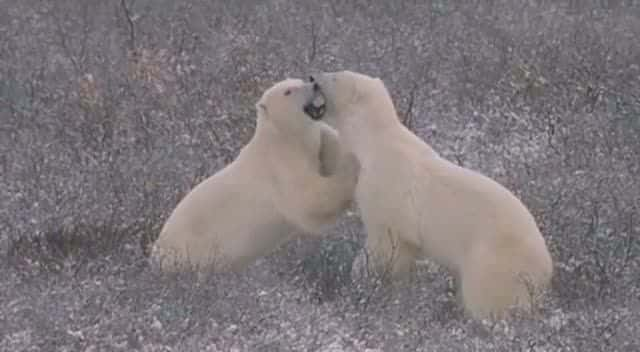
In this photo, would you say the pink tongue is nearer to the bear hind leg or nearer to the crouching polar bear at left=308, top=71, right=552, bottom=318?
the crouching polar bear at left=308, top=71, right=552, bottom=318

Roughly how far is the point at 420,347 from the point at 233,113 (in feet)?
12.4

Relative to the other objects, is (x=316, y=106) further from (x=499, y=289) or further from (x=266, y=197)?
(x=499, y=289)

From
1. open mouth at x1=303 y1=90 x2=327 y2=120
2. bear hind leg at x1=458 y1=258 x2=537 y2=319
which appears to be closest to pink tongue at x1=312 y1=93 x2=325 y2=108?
open mouth at x1=303 y1=90 x2=327 y2=120

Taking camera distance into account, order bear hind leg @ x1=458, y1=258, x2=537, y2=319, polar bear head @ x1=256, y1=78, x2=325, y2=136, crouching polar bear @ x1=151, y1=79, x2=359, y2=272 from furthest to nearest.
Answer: polar bear head @ x1=256, y1=78, x2=325, y2=136, crouching polar bear @ x1=151, y1=79, x2=359, y2=272, bear hind leg @ x1=458, y1=258, x2=537, y2=319

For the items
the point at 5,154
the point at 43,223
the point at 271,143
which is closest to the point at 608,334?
the point at 271,143

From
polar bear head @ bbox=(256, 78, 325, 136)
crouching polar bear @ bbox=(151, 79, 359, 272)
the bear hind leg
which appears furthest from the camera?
polar bear head @ bbox=(256, 78, 325, 136)

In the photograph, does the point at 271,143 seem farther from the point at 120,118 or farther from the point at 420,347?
the point at 120,118

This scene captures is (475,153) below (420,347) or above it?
below

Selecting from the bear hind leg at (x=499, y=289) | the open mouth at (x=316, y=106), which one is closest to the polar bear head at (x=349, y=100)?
the open mouth at (x=316, y=106)

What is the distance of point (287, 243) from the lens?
6.80m

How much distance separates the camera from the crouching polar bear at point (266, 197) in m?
6.42

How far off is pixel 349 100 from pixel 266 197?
54 centimetres

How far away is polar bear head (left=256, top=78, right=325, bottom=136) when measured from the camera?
6.57 meters

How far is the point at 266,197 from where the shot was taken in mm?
6488
